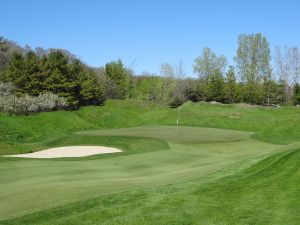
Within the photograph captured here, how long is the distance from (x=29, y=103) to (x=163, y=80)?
2133 inches

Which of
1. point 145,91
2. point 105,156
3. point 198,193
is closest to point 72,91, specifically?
point 145,91

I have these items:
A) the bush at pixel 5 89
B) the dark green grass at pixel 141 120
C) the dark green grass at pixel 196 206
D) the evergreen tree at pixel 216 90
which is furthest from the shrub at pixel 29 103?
the dark green grass at pixel 196 206

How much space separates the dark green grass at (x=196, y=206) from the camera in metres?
9.55

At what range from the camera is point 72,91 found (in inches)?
2862

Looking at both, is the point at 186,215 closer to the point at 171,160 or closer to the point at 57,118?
the point at 171,160

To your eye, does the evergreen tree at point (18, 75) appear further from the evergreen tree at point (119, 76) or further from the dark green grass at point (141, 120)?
the evergreen tree at point (119, 76)

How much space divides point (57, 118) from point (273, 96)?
51.2 meters

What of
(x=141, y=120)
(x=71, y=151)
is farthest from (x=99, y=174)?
(x=141, y=120)

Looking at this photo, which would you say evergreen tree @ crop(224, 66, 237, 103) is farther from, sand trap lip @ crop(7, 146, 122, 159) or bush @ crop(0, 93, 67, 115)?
sand trap lip @ crop(7, 146, 122, 159)

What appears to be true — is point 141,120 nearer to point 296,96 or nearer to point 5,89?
point 5,89

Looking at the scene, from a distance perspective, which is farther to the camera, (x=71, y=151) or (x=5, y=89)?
(x=5, y=89)

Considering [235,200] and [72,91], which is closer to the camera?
[235,200]

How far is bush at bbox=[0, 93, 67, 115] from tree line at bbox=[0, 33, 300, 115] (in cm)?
241

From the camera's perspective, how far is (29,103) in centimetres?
5938
